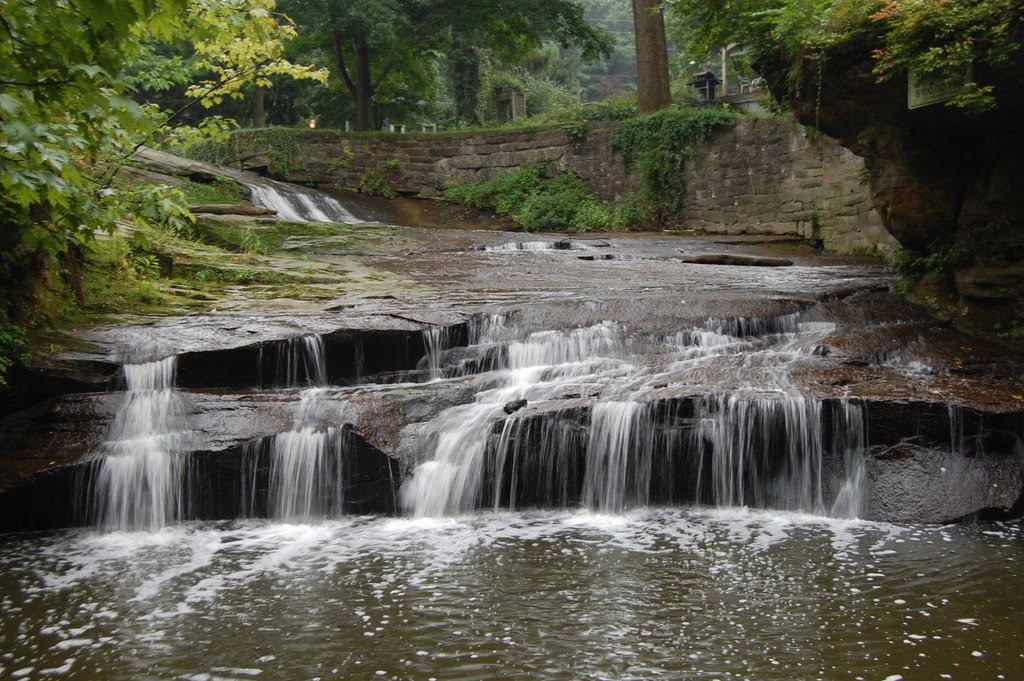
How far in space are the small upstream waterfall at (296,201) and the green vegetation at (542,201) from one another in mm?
3464

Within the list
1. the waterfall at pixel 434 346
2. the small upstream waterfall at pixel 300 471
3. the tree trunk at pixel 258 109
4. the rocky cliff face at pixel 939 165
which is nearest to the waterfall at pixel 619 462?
the small upstream waterfall at pixel 300 471

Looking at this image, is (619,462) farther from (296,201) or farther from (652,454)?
(296,201)

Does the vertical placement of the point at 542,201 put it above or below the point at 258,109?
below

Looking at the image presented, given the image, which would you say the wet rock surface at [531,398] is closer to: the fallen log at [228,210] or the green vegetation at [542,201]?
the fallen log at [228,210]

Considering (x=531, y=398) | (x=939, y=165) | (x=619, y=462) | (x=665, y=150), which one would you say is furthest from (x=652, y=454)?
(x=665, y=150)

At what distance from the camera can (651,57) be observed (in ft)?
70.2

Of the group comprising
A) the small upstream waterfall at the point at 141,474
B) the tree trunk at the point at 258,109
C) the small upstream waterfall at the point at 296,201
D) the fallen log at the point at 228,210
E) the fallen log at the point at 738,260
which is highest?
the tree trunk at the point at 258,109

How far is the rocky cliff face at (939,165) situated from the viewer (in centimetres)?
861

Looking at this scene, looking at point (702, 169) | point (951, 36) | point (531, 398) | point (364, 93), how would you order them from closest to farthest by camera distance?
point (951, 36) → point (531, 398) → point (702, 169) → point (364, 93)

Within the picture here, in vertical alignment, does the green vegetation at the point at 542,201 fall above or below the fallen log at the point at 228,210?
above

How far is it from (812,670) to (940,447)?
11.1 feet

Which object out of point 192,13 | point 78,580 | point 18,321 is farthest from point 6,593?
point 192,13

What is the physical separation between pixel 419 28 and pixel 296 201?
6472mm

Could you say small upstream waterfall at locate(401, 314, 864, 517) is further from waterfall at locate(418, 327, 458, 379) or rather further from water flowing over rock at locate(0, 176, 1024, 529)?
waterfall at locate(418, 327, 458, 379)
